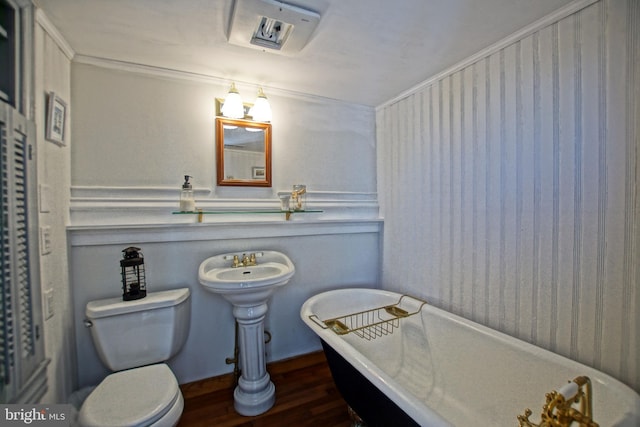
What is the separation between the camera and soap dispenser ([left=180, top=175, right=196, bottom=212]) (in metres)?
1.87

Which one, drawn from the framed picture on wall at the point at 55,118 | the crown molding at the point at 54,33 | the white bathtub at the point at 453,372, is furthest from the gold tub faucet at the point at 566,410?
the crown molding at the point at 54,33

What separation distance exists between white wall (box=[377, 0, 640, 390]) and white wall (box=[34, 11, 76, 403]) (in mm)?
2189

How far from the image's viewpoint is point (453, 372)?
1618 mm

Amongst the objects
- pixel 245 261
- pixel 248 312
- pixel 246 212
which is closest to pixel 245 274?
pixel 245 261

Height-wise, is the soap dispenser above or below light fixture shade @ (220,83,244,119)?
below

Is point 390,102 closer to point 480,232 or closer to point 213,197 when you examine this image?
point 480,232

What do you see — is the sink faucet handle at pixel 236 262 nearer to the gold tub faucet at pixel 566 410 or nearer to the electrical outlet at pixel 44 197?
the electrical outlet at pixel 44 197

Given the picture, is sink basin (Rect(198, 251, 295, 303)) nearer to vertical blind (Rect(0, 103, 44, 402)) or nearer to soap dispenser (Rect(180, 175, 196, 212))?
soap dispenser (Rect(180, 175, 196, 212))

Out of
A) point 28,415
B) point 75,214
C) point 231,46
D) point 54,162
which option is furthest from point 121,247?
point 231,46

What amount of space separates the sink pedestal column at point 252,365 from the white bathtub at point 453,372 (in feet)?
Answer: 1.08

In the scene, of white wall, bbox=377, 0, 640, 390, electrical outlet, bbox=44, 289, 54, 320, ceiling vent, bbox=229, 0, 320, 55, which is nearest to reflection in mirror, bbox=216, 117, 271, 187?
ceiling vent, bbox=229, 0, 320, 55

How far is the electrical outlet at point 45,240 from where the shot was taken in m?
1.31

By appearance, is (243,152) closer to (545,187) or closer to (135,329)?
(135,329)

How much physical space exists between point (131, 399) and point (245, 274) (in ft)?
2.90
